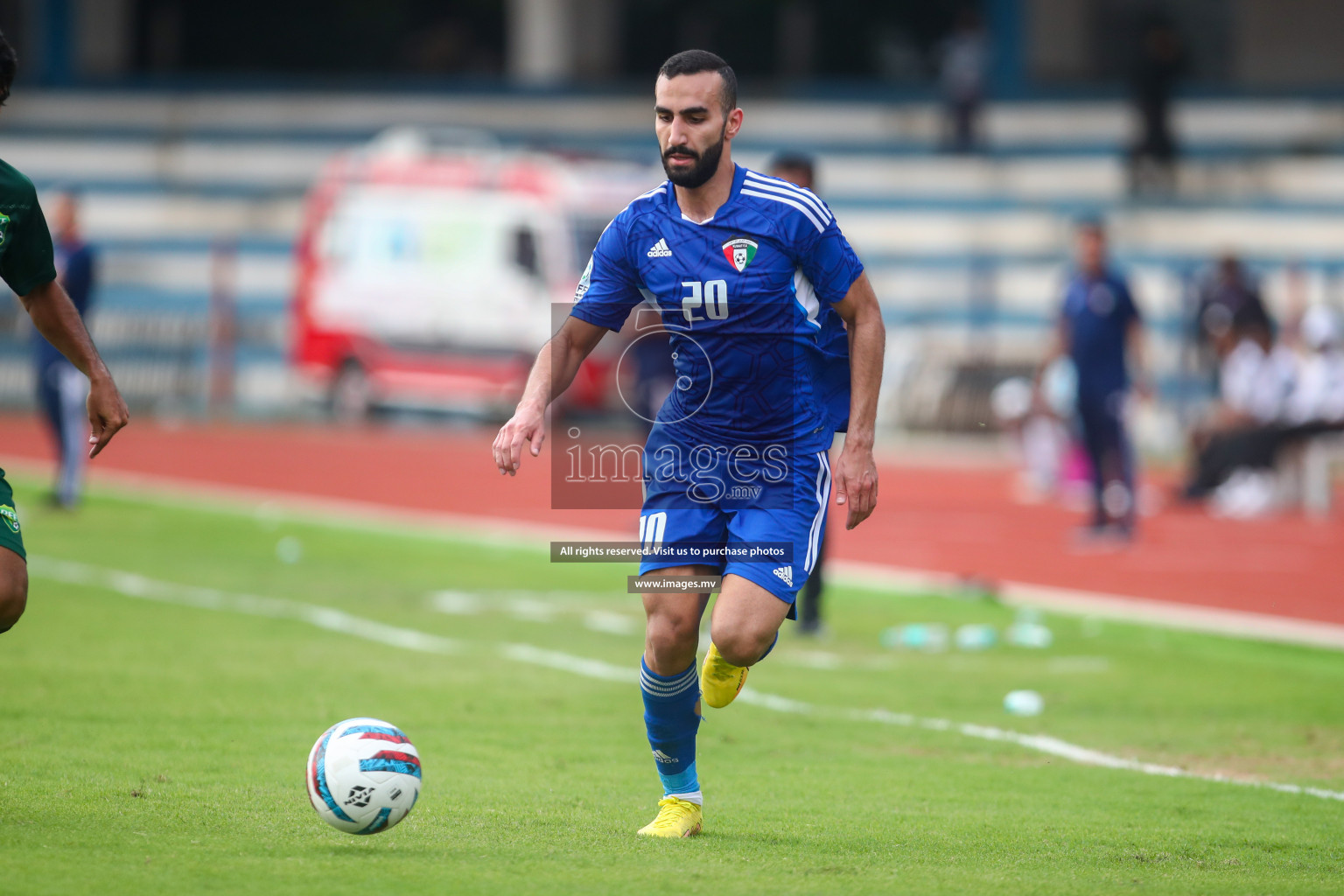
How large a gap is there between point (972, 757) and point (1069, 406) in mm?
11739

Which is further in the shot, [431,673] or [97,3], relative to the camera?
[97,3]

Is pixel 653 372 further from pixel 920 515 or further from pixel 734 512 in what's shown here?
pixel 734 512

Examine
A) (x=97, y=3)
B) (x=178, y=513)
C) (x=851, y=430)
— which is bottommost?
(x=178, y=513)

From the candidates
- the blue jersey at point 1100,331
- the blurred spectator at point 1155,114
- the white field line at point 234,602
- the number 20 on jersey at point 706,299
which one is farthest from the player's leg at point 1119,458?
the blurred spectator at point 1155,114

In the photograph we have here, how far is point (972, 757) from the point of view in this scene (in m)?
7.79

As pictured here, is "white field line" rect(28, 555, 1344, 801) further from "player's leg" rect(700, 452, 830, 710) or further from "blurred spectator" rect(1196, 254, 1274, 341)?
"blurred spectator" rect(1196, 254, 1274, 341)

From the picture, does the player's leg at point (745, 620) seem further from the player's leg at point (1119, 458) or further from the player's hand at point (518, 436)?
the player's leg at point (1119, 458)

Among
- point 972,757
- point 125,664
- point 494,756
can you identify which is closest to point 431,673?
point 125,664

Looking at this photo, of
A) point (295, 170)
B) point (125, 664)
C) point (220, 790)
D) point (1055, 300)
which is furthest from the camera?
point (295, 170)

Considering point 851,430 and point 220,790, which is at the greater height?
point 851,430

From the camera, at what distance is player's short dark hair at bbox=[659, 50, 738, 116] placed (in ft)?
19.3

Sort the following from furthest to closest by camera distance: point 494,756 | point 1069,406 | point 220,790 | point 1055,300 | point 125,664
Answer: point 1055,300 → point 1069,406 → point 125,664 → point 494,756 → point 220,790

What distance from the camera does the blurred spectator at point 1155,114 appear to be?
93.0 ft

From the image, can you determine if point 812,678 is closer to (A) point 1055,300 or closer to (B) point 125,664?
(B) point 125,664
